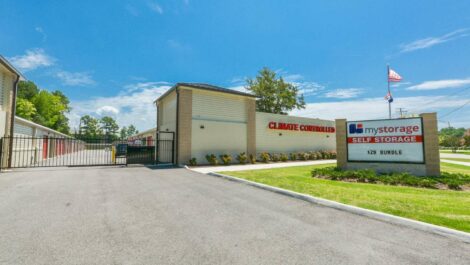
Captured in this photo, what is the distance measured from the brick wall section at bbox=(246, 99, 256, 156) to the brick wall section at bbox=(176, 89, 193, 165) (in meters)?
5.20

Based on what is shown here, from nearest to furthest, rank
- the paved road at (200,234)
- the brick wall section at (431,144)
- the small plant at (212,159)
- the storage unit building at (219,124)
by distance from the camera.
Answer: the paved road at (200,234)
the brick wall section at (431,144)
the storage unit building at (219,124)
the small plant at (212,159)

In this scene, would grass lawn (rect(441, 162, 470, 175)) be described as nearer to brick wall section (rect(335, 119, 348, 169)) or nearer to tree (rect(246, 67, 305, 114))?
brick wall section (rect(335, 119, 348, 169))

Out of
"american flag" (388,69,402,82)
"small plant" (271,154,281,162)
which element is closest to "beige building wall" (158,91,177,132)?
"small plant" (271,154,281,162)

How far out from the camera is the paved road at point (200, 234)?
307 centimetres

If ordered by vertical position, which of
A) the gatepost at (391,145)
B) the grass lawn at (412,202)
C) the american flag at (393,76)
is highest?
the american flag at (393,76)

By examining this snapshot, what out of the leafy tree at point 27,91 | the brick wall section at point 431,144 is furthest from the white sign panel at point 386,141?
the leafy tree at point 27,91

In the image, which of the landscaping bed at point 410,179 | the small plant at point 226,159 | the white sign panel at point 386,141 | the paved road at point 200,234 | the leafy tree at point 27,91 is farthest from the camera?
the leafy tree at point 27,91

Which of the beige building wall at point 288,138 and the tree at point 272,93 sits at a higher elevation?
the tree at point 272,93

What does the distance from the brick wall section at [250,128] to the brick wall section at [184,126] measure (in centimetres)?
520

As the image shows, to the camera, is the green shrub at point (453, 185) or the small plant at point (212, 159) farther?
the small plant at point (212, 159)

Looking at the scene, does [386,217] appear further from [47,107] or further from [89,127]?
[89,127]

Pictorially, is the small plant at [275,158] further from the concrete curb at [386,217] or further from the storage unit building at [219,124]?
the concrete curb at [386,217]

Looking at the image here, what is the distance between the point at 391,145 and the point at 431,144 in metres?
1.48

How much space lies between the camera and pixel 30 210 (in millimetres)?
5145
